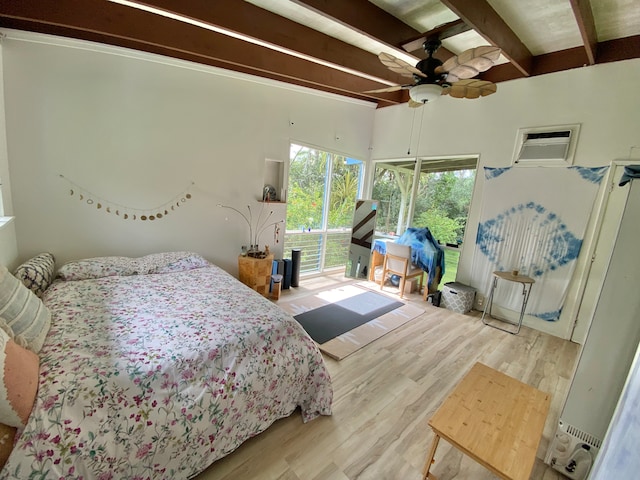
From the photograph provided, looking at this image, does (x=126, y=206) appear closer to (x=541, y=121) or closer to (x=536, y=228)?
(x=536, y=228)

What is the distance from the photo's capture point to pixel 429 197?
415cm

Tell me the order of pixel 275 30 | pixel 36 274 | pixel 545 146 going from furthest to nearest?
pixel 545 146 → pixel 275 30 → pixel 36 274

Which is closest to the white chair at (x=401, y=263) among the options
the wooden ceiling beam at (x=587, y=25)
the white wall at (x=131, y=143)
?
the white wall at (x=131, y=143)

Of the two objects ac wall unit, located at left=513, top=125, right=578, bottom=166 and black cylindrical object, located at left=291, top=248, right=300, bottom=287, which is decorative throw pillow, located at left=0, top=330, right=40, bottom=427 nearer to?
black cylindrical object, located at left=291, top=248, right=300, bottom=287

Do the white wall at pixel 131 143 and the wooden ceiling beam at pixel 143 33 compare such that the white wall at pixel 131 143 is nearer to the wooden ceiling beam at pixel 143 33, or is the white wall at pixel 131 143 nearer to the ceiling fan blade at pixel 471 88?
the wooden ceiling beam at pixel 143 33

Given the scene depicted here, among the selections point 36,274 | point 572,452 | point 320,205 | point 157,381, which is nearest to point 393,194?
point 320,205

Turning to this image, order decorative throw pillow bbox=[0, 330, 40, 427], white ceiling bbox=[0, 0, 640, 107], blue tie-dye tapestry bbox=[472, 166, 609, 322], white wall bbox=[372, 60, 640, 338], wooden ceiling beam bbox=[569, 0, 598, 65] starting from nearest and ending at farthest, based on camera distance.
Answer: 1. decorative throw pillow bbox=[0, 330, 40, 427]
2. wooden ceiling beam bbox=[569, 0, 598, 65]
3. white ceiling bbox=[0, 0, 640, 107]
4. white wall bbox=[372, 60, 640, 338]
5. blue tie-dye tapestry bbox=[472, 166, 609, 322]

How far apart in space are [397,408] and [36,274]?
113 inches

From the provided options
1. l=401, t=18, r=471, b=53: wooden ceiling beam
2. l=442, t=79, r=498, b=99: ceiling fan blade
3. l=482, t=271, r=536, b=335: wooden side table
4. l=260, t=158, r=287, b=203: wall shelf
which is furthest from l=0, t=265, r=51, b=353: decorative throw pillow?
l=482, t=271, r=536, b=335: wooden side table

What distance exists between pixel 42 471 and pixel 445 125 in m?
4.72

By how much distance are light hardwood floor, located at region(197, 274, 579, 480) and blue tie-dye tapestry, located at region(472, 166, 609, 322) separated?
1.76 ft

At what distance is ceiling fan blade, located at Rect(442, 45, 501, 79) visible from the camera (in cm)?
164

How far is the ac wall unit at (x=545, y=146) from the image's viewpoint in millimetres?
2910

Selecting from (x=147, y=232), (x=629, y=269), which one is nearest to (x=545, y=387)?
(x=629, y=269)
